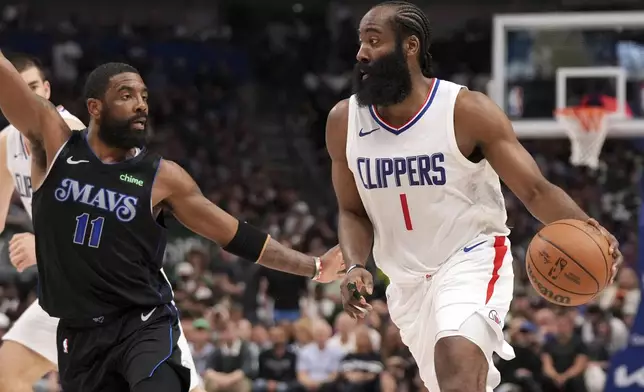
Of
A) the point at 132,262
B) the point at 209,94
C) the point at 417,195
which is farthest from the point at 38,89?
the point at 209,94

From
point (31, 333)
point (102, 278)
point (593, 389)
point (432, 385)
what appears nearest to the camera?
point (102, 278)

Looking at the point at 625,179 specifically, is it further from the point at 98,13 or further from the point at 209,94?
the point at 98,13

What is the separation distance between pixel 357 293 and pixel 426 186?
63 cm

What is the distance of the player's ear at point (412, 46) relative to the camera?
5066mm

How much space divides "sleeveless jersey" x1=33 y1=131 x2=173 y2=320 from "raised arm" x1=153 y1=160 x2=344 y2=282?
0.13 metres

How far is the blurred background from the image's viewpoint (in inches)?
420

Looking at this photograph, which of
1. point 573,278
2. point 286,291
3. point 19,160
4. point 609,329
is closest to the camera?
point 573,278

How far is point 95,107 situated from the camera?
4.94 metres

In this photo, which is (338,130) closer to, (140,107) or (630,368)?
(140,107)

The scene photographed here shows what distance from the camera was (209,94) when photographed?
19.3 meters

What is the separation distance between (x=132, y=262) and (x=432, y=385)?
1.53m

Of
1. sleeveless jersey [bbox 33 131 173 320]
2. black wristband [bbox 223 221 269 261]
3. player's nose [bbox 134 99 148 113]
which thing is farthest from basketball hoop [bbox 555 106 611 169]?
sleeveless jersey [bbox 33 131 173 320]

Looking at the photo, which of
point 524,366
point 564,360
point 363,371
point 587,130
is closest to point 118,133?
point 363,371

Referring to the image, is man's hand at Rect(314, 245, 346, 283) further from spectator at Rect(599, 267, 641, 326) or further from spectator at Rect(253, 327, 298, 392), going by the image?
spectator at Rect(599, 267, 641, 326)
